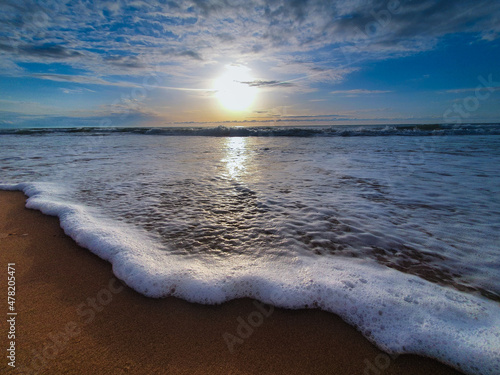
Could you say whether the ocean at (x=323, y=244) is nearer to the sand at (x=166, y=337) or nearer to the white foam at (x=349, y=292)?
the white foam at (x=349, y=292)

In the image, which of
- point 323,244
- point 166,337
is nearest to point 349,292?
point 323,244

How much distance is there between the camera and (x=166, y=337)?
179 centimetres

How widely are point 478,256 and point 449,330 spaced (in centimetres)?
144

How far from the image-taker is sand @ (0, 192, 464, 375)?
1.60 m

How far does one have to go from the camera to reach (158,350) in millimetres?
1694

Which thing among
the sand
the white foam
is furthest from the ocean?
the sand

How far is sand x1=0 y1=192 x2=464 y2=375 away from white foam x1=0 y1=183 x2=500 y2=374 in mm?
102

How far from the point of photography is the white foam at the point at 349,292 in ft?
5.70

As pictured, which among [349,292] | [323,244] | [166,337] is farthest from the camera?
[323,244]

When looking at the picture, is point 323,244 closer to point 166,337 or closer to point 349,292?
point 349,292

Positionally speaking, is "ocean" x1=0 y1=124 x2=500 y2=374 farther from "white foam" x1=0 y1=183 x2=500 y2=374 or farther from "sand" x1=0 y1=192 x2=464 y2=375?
"sand" x1=0 y1=192 x2=464 y2=375

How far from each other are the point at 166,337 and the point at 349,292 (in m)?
1.57

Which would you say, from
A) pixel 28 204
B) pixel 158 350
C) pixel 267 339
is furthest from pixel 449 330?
pixel 28 204

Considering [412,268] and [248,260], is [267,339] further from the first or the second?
[412,268]
